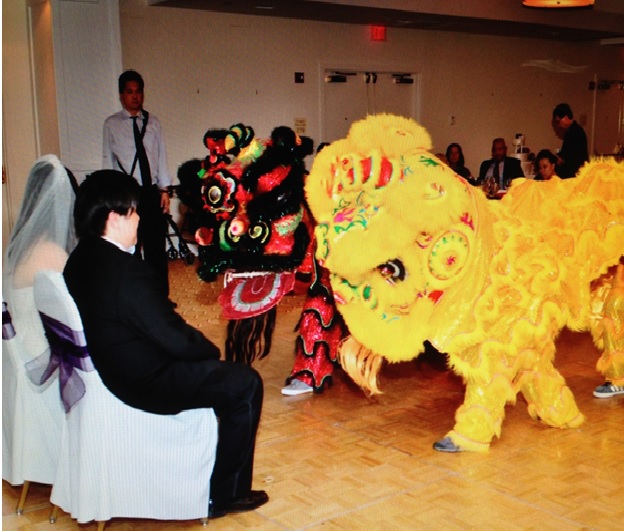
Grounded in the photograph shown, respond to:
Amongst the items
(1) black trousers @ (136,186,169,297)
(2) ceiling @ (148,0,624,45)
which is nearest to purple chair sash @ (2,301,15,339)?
(1) black trousers @ (136,186,169,297)

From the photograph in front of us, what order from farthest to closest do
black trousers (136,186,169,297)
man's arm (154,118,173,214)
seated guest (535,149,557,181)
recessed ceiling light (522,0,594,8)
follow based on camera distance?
recessed ceiling light (522,0,594,8) → seated guest (535,149,557,181) → man's arm (154,118,173,214) → black trousers (136,186,169,297)

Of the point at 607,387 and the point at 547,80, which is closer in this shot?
the point at 607,387

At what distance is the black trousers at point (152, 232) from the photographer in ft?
17.5

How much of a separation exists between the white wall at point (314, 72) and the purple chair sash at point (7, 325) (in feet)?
18.4

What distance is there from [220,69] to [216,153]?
5.83 metres

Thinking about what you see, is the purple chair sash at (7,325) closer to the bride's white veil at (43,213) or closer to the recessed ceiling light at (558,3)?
the bride's white veil at (43,213)

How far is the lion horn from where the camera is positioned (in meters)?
3.41

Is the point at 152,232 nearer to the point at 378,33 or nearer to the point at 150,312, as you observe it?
the point at 150,312

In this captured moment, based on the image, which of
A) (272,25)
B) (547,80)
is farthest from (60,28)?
(547,80)

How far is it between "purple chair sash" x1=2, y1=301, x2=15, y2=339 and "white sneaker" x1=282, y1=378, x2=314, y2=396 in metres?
1.53

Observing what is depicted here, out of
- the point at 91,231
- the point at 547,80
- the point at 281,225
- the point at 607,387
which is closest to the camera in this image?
the point at 91,231

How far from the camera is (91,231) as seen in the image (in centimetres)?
249

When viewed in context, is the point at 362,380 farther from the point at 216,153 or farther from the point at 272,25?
the point at 272,25

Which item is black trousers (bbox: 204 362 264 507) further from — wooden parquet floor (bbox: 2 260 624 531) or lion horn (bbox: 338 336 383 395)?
lion horn (bbox: 338 336 383 395)
